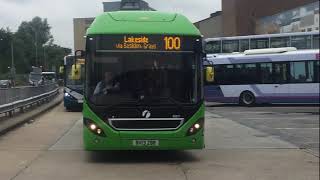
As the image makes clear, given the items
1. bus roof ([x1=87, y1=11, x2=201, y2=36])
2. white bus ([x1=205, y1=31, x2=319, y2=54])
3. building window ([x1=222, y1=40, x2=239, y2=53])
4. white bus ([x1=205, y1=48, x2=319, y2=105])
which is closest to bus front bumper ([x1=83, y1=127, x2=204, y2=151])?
bus roof ([x1=87, y1=11, x2=201, y2=36])

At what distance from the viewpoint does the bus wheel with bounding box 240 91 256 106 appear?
31919mm

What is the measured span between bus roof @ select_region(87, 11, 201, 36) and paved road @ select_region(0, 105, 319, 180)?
2473mm

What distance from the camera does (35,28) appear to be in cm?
17700

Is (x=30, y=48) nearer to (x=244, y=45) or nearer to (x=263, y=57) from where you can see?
(x=244, y=45)

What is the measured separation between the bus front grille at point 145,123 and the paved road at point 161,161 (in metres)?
0.69

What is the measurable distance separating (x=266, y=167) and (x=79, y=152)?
427 cm

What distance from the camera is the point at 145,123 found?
11.5 m

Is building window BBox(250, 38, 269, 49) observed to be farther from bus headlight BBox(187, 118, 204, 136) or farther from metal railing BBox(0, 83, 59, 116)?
bus headlight BBox(187, 118, 204, 136)

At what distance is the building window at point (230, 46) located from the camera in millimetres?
35569

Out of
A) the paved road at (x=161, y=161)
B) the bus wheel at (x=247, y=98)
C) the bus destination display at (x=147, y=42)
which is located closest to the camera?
the paved road at (x=161, y=161)

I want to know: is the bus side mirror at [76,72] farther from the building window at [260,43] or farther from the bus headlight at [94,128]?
the building window at [260,43]

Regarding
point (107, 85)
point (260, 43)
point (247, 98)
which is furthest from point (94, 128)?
point (260, 43)

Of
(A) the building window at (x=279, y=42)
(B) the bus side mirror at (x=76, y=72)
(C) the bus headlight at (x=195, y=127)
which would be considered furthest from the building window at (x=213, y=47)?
(C) the bus headlight at (x=195, y=127)

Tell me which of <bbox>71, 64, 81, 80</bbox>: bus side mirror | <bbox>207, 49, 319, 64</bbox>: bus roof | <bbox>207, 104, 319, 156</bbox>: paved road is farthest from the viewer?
<bbox>207, 49, 319, 64</bbox>: bus roof
